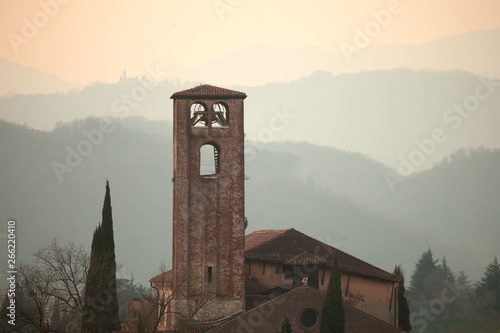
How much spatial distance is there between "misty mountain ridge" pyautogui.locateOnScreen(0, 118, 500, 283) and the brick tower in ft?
314

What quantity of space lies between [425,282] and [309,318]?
74.3 m

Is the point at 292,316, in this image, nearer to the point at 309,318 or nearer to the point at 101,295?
the point at 309,318

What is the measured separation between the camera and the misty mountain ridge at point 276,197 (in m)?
150

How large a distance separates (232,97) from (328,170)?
142 metres

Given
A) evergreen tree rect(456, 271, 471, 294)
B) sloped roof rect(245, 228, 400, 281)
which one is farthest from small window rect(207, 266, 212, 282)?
evergreen tree rect(456, 271, 471, 294)

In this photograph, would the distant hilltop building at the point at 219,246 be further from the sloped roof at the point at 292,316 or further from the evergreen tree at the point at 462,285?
the evergreen tree at the point at 462,285

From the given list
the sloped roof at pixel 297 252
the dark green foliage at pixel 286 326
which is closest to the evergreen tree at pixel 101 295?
the sloped roof at pixel 297 252

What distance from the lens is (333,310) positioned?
1437 inches

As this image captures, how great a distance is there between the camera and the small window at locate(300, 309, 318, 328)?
37875mm

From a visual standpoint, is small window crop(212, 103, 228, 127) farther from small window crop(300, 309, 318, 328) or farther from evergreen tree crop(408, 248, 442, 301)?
evergreen tree crop(408, 248, 442, 301)

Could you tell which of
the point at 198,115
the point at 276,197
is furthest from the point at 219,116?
the point at 276,197

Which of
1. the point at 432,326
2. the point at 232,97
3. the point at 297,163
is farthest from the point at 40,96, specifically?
the point at 232,97

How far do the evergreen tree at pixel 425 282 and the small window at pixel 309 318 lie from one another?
7110cm

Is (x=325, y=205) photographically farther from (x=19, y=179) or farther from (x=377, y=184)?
(x=19, y=179)
